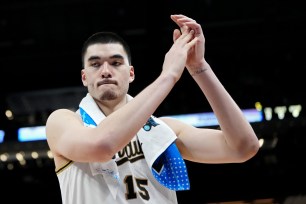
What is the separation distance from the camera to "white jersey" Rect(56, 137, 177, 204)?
114 inches

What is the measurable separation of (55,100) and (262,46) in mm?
5485

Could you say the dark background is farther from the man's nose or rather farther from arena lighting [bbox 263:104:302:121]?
the man's nose

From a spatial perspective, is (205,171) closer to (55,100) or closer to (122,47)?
(55,100)

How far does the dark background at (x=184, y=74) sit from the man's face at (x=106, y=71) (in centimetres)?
787

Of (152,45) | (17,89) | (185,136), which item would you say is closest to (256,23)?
(152,45)

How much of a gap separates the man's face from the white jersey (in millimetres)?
335

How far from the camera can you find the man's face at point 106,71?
310 cm

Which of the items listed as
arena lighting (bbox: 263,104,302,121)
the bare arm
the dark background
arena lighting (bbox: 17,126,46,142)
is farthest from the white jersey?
arena lighting (bbox: 17,126,46,142)

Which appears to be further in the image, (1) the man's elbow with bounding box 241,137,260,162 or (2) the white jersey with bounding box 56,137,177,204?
(1) the man's elbow with bounding box 241,137,260,162

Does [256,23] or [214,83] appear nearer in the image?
[214,83]

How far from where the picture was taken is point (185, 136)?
3395 mm

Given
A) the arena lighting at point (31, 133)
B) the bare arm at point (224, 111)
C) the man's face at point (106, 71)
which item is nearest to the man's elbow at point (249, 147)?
the bare arm at point (224, 111)

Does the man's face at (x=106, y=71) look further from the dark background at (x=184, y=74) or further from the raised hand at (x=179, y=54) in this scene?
the dark background at (x=184, y=74)

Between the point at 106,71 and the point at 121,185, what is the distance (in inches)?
24.7
